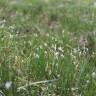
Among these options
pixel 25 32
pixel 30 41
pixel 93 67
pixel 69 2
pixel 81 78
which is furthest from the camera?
pixel 69 2

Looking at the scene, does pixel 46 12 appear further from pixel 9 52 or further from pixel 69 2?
pixel 9 52

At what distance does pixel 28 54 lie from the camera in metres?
5.50

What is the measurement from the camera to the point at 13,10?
915 centimetres

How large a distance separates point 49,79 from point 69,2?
17.7 ft

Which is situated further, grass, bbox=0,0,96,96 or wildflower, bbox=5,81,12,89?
grass, bbox=0,0,96,96

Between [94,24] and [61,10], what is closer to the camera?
[94,24]

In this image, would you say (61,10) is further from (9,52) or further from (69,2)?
(9,52)

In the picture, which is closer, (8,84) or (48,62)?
(8,84)

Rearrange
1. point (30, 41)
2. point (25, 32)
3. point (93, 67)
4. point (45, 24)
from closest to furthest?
point (93, 67), point (30, 41), point (25, 32), point (45, 24)

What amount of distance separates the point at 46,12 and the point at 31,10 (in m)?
0.37

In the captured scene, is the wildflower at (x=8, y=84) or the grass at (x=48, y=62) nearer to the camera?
the wildflower at (x=8, y=84)

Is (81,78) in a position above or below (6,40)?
below

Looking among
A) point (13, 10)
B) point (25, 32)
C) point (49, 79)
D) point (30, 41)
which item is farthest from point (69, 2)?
point (49, 79)

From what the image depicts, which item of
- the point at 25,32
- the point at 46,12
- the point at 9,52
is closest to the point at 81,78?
the point at 9,52
